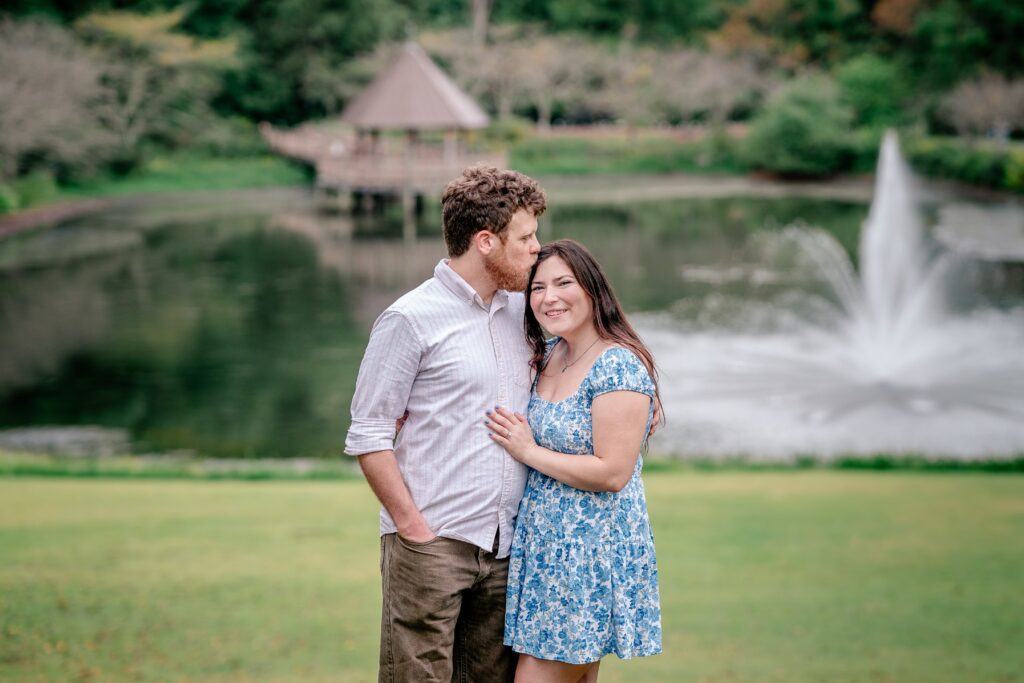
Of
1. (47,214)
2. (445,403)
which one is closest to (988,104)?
(47,214)

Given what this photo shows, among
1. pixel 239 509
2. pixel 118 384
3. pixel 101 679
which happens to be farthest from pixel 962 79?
pixel 101 679

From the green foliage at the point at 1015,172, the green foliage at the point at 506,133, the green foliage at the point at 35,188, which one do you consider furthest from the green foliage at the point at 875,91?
the green foliage at the point at 35,188

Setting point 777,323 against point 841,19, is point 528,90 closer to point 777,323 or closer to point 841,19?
point 841,19

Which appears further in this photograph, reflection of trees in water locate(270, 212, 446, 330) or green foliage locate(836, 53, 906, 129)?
green foliage locate(836, 53, 906, 129)

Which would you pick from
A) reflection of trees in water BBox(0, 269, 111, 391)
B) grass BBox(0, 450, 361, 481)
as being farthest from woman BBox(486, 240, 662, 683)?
reflection of trees in water BBox(0, 269, 111, 391)

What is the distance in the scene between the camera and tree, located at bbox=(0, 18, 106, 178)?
941 inches

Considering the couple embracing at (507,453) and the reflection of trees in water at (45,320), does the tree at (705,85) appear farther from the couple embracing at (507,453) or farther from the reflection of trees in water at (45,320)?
the couple embracing at (507,453)

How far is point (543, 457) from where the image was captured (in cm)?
244

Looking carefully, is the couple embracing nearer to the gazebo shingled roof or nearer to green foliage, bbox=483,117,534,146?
the gazebo shingled roof

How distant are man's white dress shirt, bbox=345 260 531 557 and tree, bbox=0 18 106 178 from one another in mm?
23849

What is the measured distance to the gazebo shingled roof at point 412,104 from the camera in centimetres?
2798

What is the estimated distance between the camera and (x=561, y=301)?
97.7 inches

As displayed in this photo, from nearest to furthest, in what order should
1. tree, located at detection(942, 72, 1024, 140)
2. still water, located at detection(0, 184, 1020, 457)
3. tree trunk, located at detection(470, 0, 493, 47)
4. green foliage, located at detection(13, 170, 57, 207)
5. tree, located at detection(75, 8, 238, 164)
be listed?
still water, located at detection(0, 184, 1020, 457) → green foliage, located at detection(13, 170, 57, 207) → tree, located at detection(75, 8, 238, 164) → tree, located at detection(942, 72, 1024, 140) → tree trunk, located at detection(470, 0, 493, 47)

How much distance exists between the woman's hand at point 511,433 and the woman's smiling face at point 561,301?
0.69ft
